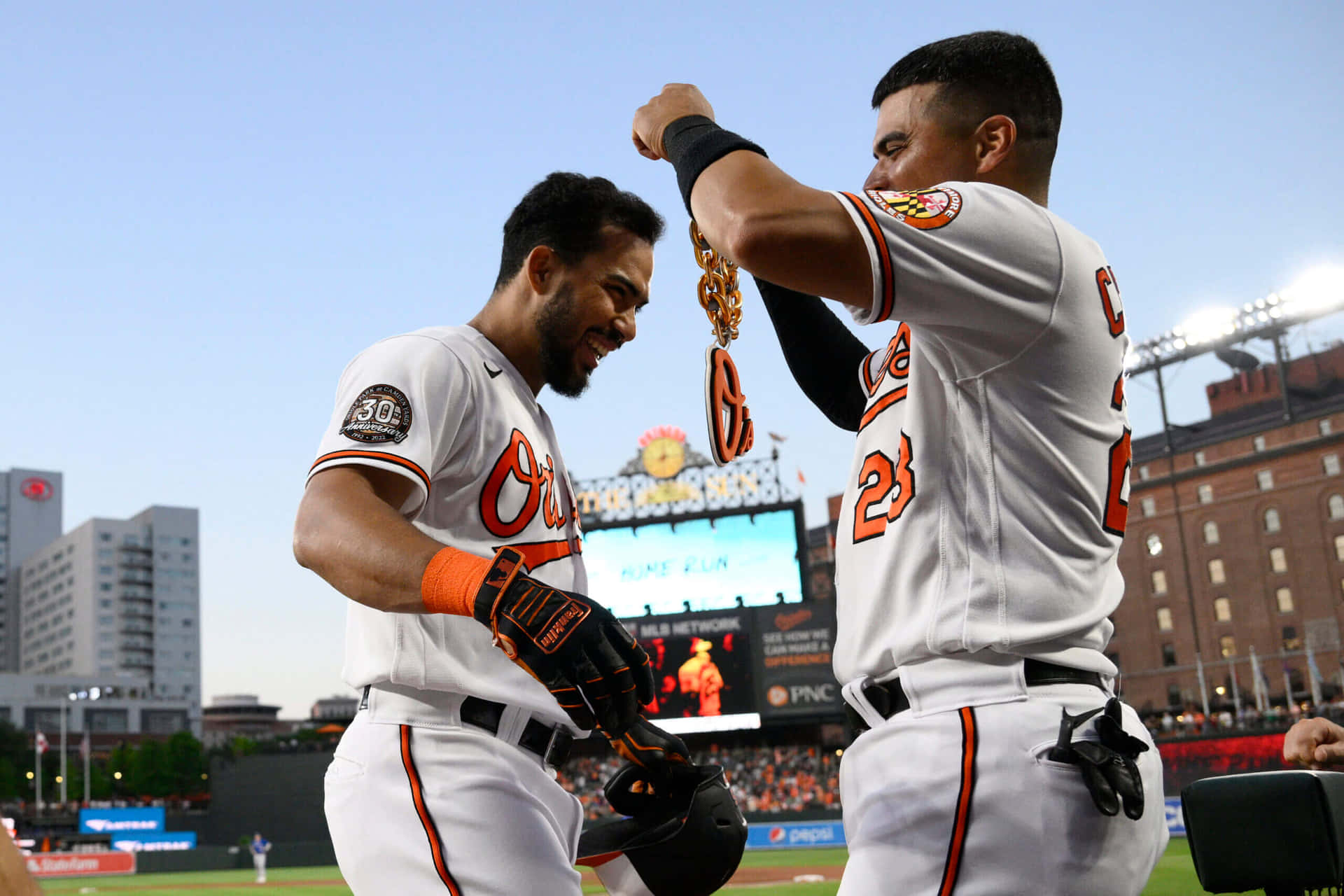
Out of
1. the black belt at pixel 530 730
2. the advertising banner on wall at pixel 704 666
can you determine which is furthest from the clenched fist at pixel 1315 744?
the advertising banner on wall at pixel 704 666

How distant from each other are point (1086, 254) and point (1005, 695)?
808mm

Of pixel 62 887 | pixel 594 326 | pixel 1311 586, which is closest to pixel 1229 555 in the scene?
pixel 1311 586

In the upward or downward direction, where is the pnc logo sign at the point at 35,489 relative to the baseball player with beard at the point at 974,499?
upward

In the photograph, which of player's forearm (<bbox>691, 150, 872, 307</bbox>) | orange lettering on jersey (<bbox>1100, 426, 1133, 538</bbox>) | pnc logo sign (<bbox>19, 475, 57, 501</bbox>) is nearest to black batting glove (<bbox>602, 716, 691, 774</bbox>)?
orange lettering on jersey (<bbox>1100, 426, 1133, 538</bbox>)

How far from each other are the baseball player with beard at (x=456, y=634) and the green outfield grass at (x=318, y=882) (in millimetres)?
9356

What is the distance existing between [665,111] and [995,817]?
147 centimetres

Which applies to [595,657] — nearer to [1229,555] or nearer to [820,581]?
[1229,555]

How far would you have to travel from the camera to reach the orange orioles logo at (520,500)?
107 inches

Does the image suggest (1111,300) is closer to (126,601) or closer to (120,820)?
(120,820)

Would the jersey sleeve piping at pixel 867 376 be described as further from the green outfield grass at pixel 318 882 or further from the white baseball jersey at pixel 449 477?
the green outfield grass at pixel 318 882

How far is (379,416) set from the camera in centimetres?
242

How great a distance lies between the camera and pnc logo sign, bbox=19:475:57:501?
120438mm

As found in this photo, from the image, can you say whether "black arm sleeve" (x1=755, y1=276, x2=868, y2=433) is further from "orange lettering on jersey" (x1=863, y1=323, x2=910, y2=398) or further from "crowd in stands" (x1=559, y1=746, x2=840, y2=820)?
"crowd in stands" (x1=559, y1=746, x2=840, y2=820)

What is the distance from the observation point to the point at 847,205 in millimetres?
1812
